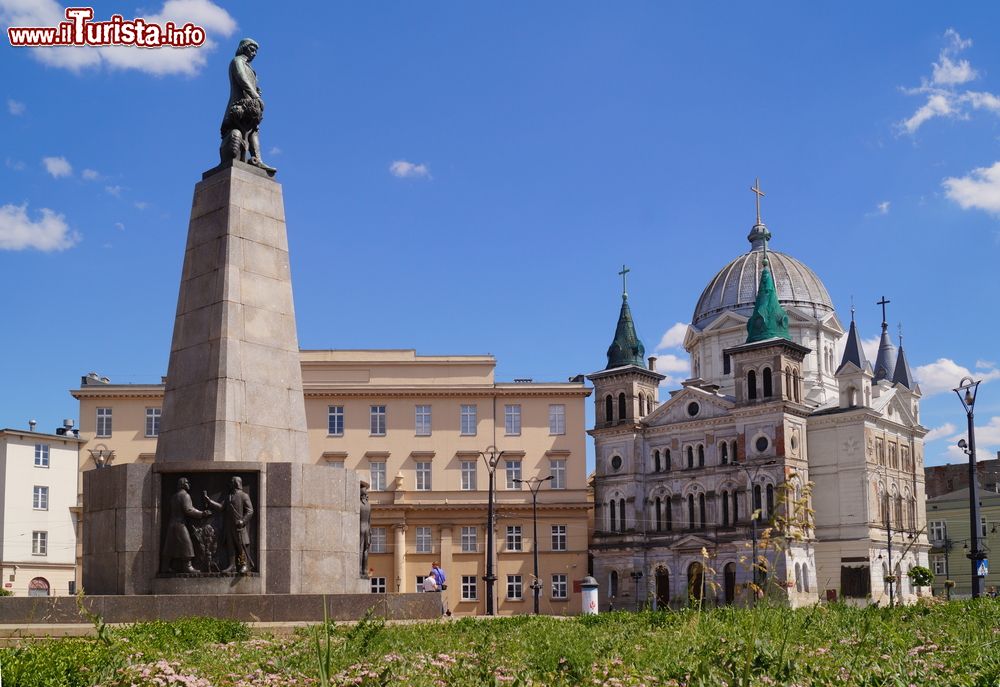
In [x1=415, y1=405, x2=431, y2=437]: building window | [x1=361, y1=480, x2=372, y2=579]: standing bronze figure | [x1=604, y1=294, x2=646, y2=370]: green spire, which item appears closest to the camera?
[x1=361, y1=480, x2=372, y2=579]: standing bronze figure

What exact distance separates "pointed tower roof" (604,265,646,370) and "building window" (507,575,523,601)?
1956 centimetres

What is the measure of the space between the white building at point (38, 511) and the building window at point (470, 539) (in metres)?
22.0

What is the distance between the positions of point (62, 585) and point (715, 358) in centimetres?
4782

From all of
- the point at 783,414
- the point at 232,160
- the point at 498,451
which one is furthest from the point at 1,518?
the point at 232,160

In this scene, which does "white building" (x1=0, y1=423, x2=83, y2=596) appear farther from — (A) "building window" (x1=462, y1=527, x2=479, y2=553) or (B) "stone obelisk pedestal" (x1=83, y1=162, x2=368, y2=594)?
(B) "stone obelisk pedestal" (x1=83, y1=162, x2=368, y2=594)

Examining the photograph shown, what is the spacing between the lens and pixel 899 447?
78.4 m

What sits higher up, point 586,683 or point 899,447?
point 899,447

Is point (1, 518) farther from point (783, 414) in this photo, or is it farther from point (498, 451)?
point (783, 414)

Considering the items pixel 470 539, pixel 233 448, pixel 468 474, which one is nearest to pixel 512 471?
pixel 468 474

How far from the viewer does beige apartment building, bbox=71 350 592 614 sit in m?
66.9

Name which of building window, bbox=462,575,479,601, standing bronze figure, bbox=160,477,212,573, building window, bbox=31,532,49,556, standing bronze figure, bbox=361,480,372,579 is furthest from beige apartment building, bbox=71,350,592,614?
standing bronze figure, bbox=160,477,212,573

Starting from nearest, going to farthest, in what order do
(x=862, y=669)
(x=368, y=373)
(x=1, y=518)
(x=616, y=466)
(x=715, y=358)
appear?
1. (x=862, y=669)
2. (x=1, y=518)
3. (x=368, y=373)
4. (x=616, y=466)
5. (x=715, y=358)

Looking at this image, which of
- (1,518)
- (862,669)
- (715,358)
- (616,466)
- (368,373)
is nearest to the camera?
(862,669)

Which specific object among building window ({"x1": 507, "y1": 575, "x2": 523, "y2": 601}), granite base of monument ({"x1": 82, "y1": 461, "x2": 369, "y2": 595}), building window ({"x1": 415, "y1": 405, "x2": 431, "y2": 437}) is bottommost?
building window ({"x1": 507, "y1": 575, "x2": 523, "y2": 601})
